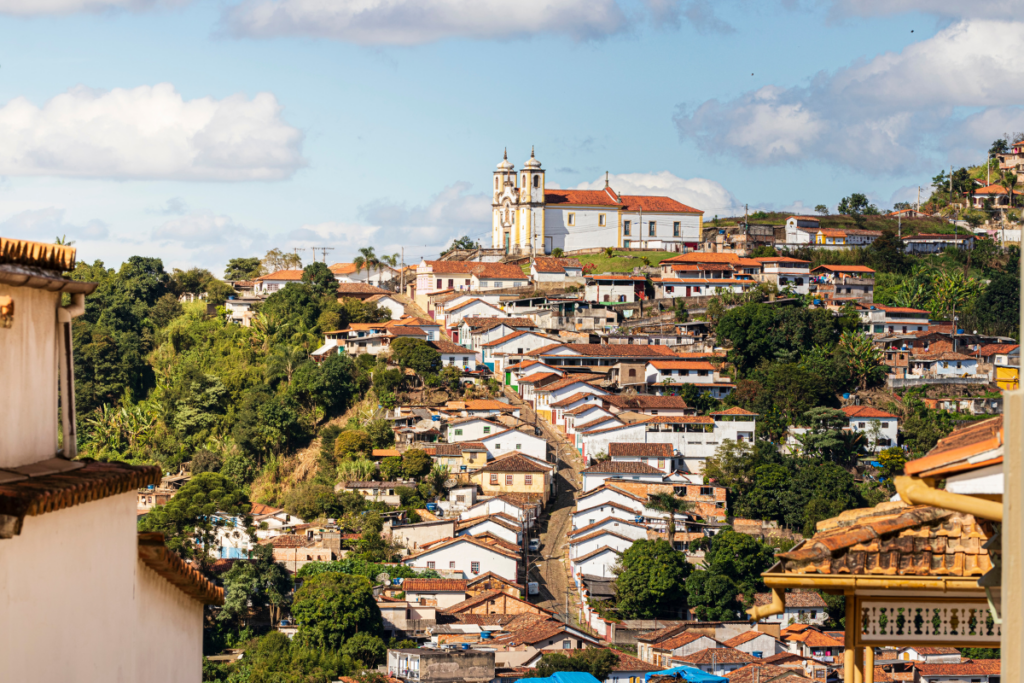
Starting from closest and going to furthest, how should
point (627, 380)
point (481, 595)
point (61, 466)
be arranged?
1. point (61, 466)
2. point (481, 595)
3. point (627, 380)

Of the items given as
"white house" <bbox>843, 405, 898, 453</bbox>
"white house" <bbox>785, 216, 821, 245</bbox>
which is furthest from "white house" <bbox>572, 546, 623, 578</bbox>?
"white house" <bbox>785, 216, 821, 245</bbox>

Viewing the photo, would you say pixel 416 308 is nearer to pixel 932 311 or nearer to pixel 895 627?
pixel 932 311

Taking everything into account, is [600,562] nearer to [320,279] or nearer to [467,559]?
[467,559]

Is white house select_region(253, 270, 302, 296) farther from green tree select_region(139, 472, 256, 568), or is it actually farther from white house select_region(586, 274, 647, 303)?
green tree select_region(139, 472, 256, 568)

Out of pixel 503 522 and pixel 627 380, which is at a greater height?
pixel 627 380

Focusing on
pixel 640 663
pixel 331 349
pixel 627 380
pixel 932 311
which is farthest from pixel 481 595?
pixel 932 311

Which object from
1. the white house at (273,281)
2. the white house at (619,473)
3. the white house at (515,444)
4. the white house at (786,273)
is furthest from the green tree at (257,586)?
the white house at (786,273)

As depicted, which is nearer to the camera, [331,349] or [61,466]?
[61,466]
